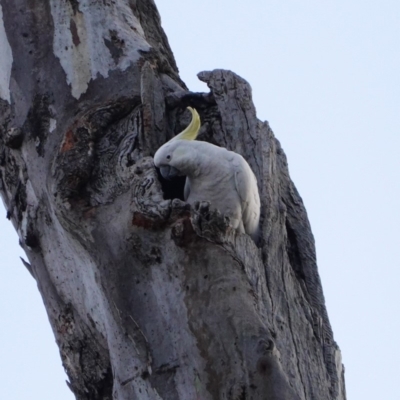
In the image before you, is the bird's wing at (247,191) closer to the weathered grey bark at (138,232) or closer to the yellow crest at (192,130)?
the weathered grey bark at (138,232)

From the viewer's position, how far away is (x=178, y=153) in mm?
3354

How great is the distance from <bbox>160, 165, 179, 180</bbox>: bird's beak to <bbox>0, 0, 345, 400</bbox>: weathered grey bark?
0.18 feet

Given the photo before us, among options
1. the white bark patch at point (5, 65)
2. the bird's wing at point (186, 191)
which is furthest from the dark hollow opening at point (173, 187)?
the white bark patch at point (5, 65)

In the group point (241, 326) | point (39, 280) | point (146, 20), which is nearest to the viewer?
point (241, 326)

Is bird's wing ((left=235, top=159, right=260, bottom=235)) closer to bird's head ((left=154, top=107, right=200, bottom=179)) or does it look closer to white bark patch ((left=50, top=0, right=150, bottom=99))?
bird's head ((left=154, top=107, right=200, bottom=179))

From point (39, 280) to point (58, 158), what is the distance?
454 millimetres

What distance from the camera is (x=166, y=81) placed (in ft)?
12.3

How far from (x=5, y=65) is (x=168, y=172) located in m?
0.83

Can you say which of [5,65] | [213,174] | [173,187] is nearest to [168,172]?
[173,187]

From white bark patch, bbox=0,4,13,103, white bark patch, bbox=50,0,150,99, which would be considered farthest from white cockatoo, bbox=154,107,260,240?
white bark patch, bbox=0,4,13,103

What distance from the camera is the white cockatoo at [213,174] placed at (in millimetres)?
3396

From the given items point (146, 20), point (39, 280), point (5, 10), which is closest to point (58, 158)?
point (39, 280)

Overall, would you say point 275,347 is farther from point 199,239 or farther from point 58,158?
point 58,158

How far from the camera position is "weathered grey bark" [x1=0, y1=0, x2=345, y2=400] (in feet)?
9.52
